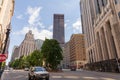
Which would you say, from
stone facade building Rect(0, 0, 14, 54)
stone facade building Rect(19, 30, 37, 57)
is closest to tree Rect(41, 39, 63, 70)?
stone facade building Rect(0, 0, 14, 54)

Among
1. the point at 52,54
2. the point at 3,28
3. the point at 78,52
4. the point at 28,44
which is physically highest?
the point at 28,44

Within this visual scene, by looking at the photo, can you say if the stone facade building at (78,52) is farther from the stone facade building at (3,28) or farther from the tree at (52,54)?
the stone facade building at (3,28)

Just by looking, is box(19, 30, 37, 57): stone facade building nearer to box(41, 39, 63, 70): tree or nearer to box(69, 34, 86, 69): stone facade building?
box(69, 34, 86, 69): stone facade building

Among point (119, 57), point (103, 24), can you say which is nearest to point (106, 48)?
point (103, 24)

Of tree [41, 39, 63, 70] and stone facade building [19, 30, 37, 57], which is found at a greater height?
stone facade building [19, 30, 37, 57]

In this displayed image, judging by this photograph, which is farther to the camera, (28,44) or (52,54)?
(28,44)

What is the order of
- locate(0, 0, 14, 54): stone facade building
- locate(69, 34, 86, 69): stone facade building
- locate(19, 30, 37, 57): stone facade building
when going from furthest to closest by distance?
1. locate(19, 30, 37, 57): stone facade building
2. locate(69, 34, 86, 69): stone facade building
3. locate(0, 0, 14, 54): stone facade building

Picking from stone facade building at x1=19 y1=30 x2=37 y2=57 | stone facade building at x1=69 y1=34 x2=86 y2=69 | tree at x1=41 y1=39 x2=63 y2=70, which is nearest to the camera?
tree at x1=41 y1=39 x2=63 y2=70

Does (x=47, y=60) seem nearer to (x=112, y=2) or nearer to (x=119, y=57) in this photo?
(x=119, y=57)

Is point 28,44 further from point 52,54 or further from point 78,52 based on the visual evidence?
point 52,54

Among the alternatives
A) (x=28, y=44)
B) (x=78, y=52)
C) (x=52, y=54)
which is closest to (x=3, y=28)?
(x=52, y=54)

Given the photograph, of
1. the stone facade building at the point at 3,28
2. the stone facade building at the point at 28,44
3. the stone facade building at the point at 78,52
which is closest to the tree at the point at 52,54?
the stone facade building at the point at 3,28

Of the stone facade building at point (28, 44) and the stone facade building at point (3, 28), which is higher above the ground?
the stone facade building at point (28, 44)

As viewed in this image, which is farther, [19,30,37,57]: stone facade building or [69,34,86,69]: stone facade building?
[19,30,37,57]: stone facade building
